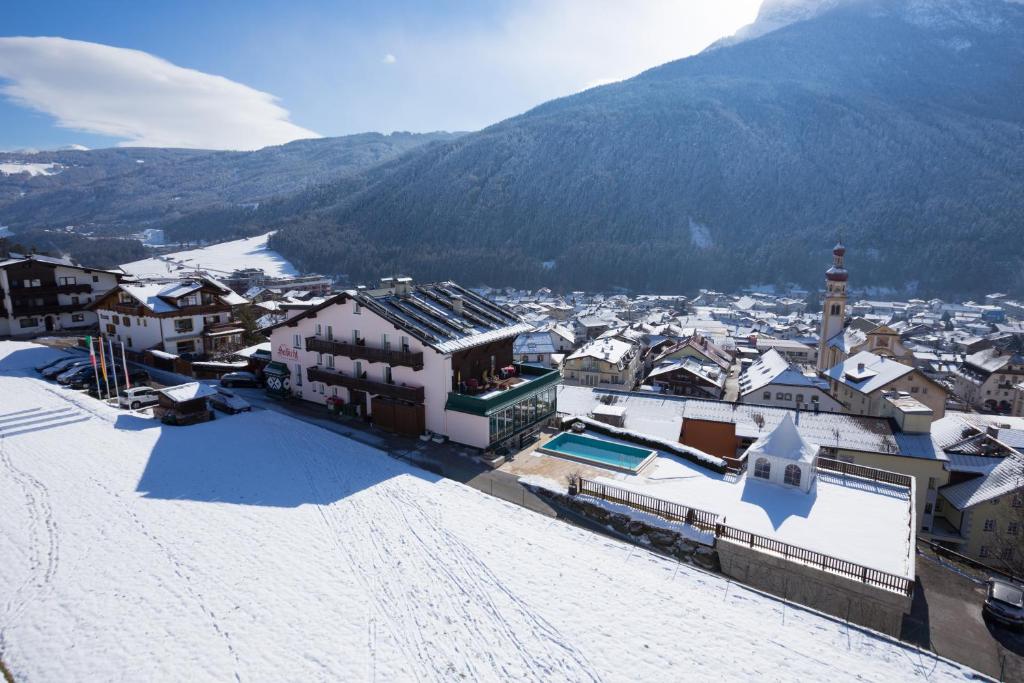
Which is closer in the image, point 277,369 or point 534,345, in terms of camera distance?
point 277,369

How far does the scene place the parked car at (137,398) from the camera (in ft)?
98.7

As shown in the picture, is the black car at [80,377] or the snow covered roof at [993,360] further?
the snow covered roof at [993,360]

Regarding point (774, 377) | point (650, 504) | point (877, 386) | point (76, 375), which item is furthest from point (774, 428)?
point (76, 375)

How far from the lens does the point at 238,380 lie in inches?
1369

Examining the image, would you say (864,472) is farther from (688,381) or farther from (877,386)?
(688,381)

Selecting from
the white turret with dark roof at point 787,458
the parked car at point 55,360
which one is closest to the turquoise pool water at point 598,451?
the white turret with dark roof at point 787,458

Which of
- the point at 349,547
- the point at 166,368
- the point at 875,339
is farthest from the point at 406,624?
the point at 875,339

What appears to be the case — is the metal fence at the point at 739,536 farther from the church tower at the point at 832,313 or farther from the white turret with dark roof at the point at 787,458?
the church tower at the point at 832,313

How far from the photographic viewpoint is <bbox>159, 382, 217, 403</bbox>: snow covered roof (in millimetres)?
27359

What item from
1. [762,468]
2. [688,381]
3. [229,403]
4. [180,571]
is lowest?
[688,381]

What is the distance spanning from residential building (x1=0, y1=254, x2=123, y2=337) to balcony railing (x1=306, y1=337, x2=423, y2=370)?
103ft

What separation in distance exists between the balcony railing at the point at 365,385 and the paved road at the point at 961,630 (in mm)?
20449

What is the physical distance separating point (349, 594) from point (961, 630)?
1811cm

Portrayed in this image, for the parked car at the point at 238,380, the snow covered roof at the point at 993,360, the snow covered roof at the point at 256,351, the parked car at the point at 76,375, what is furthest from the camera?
the snow covered roof at the point at 993,360
